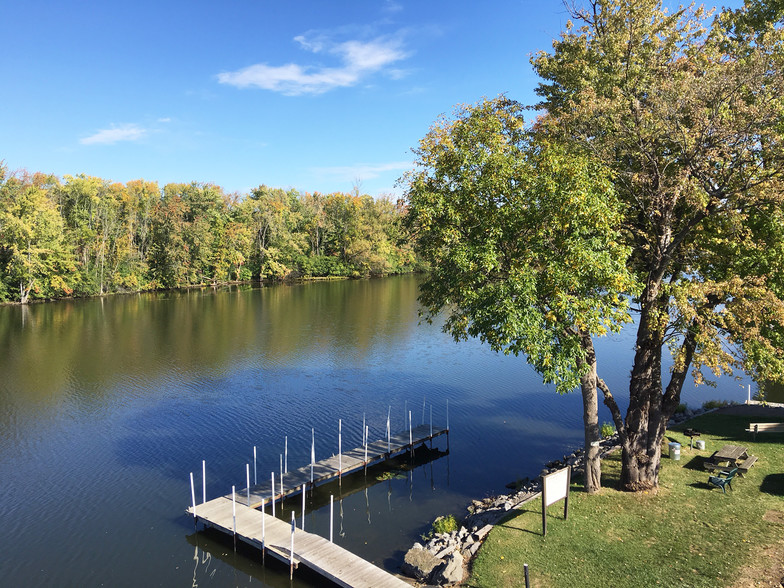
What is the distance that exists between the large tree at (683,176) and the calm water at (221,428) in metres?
8.68

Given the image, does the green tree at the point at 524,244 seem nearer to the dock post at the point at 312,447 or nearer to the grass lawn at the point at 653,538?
the grass lawn at the point at 653,538

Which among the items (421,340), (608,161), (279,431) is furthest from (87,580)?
(421,340)

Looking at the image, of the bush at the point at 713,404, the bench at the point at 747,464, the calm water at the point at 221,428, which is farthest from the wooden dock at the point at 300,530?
the bush at the point at 713,404

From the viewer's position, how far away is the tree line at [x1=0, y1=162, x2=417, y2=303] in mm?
74500

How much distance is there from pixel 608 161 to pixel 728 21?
9.73m

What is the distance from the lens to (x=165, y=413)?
29.5 meters

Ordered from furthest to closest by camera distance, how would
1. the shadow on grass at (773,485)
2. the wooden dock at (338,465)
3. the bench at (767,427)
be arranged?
1. the bench at (767,427)
2. the wooden dock at (338,465)
3. the shadow on grass at (773,485)

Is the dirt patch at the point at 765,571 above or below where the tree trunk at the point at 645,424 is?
below

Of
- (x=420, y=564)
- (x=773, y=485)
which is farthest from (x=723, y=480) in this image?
(x=420, y=564)

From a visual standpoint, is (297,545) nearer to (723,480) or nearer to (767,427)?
(723,480)

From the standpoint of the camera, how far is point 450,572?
13680 millimetres

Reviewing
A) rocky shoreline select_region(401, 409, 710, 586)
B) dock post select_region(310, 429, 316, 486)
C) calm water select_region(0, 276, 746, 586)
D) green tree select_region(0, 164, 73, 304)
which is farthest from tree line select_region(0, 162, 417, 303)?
rocky shoreline select_region(401, 409, 710, 586)

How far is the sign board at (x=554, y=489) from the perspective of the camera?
1456cm

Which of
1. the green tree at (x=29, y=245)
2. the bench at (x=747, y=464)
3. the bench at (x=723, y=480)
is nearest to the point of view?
the bench at (x=723, y=480)
